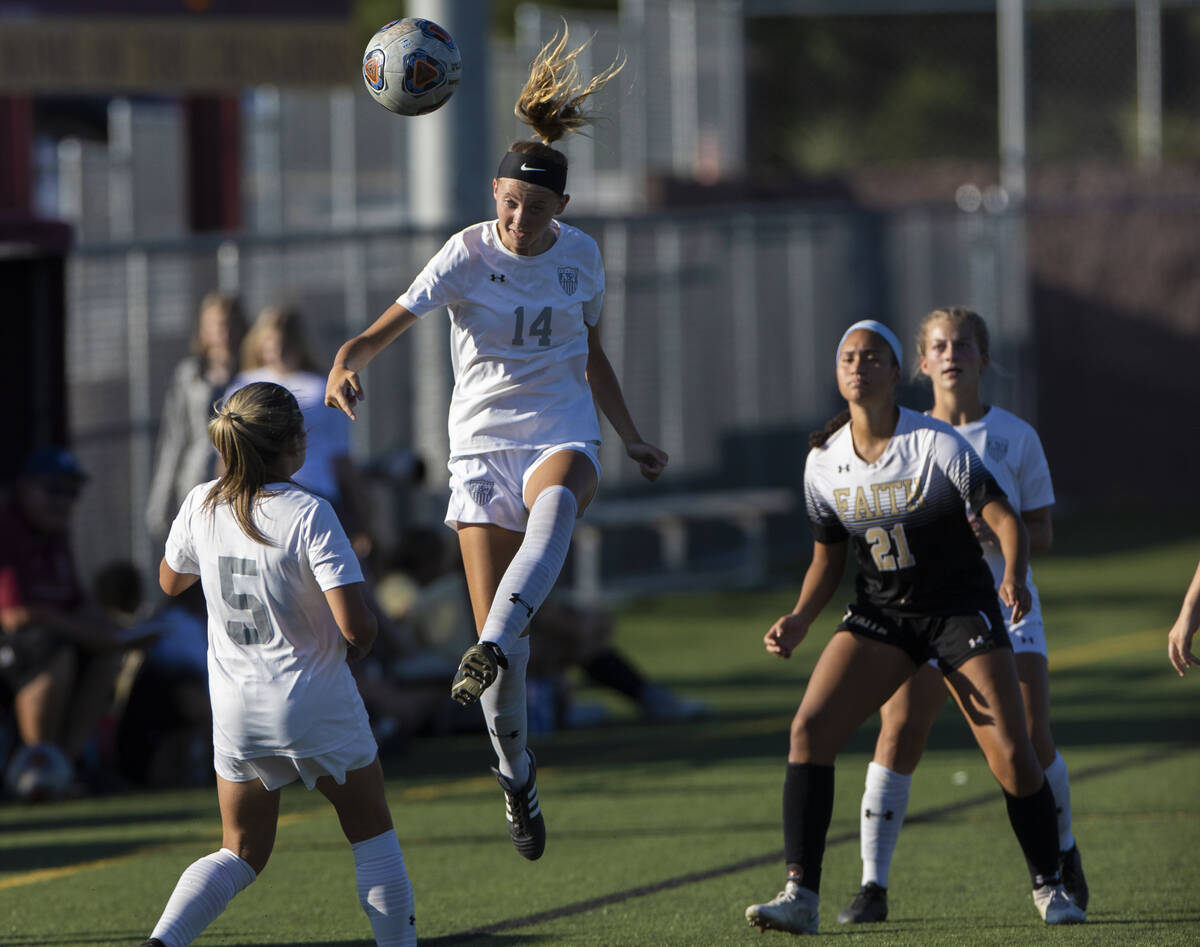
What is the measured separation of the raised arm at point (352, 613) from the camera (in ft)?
16.3

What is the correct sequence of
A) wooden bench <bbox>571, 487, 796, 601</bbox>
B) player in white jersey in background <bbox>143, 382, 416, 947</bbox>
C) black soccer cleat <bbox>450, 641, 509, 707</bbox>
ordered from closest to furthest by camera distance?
player in white jersey in background <bbox>143, 382, 416, 947</bbox> < black soccer cleat <bbox>450, 641, 509, 707</bbox> < wooden bench <bbox>571, 487, 796, 601</bbox>

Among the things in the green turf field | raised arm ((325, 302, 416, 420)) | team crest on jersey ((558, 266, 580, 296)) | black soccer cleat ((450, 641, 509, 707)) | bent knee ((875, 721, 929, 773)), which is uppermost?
team crest on jersey ((558, 266, 580, 296))

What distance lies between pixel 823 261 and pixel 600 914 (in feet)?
42.7

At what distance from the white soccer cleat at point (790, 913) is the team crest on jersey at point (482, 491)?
1.54 metres

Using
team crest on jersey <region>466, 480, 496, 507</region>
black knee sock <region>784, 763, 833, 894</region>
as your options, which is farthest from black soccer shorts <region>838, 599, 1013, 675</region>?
team crest on jersey <region>466, 480, 496, 507</region>

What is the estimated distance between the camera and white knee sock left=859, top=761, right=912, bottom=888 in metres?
6.32

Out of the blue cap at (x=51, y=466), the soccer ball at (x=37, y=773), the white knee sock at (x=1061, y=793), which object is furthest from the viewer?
the blue cap at (x=51, y=466)

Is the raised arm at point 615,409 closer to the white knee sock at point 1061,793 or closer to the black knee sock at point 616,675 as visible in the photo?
the white knee sock at point 1061,793

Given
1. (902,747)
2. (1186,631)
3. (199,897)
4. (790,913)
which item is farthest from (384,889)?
(1186,631)

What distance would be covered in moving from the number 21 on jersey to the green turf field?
1178 millimetres

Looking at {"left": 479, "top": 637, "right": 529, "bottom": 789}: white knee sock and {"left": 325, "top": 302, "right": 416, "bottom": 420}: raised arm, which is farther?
{"left": 479, "top": 637, "right": 529, "bottom": 789}: white knee sock

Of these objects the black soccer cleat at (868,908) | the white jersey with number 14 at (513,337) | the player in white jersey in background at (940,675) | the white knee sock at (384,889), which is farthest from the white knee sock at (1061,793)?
the white knee sock at (384,889)

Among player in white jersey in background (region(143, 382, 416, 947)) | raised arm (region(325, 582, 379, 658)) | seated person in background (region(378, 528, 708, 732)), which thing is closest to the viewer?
raised arm (region(325, 582, 379, 658))

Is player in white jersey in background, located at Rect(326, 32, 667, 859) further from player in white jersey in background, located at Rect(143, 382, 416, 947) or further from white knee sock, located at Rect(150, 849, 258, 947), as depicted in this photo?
white knee sock, located at Rect(150, 849, 258, 947)
